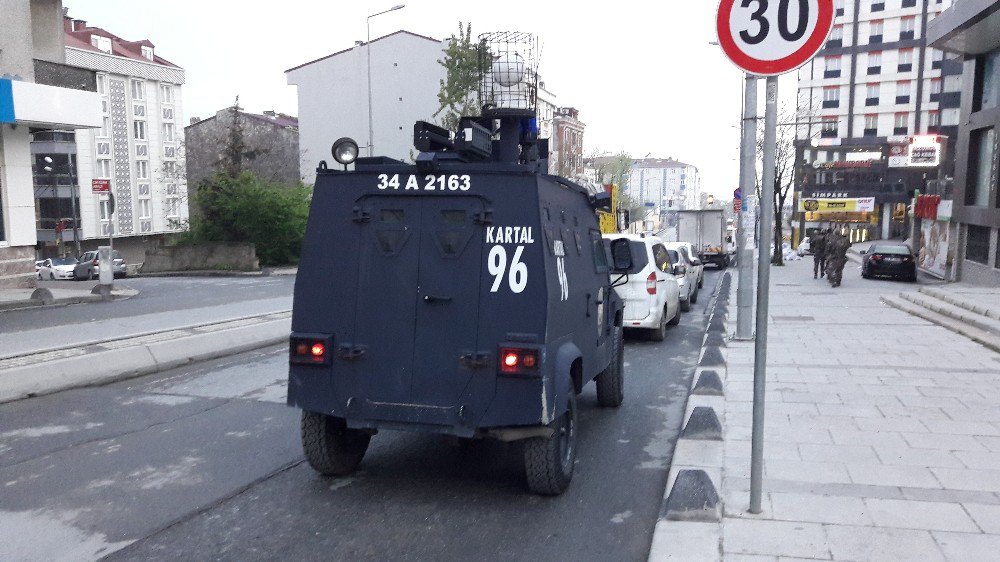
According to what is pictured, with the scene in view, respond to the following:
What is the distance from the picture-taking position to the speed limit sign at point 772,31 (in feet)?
14.4

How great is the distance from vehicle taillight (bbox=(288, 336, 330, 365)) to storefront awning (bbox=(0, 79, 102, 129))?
587 inches

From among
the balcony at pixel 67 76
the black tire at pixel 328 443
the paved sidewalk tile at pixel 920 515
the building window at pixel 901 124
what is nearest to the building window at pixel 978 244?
the paved sidewalk tile at pixel 920 515

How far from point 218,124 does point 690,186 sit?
14309 centimetres

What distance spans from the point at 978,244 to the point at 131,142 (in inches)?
2273

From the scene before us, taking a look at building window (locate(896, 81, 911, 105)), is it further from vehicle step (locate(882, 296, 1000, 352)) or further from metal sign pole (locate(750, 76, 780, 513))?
metal sign pole (locate(750, 76, 780, 513))

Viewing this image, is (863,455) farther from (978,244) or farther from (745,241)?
(978,244)

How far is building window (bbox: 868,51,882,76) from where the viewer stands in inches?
2742

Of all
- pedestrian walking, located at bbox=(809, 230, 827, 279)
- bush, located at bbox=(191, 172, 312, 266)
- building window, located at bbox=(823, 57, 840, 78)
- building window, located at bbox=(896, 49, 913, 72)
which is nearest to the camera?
pedestrian walking, located at bbox=(809, 230, 827, 279)

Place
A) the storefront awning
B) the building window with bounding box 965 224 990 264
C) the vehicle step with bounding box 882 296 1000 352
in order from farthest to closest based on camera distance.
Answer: the building window with bounding box 965 224 990 264 → the storefront awning → the vehicle step with bounding box 882 296 1000 352

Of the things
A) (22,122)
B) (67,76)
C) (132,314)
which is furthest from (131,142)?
(132,314)

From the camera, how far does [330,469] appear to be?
5734 millimetres

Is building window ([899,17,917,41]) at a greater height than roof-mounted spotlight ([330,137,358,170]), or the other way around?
building window ([899,17,917,41])

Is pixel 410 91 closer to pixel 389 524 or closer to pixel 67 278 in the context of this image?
pixel 67 278

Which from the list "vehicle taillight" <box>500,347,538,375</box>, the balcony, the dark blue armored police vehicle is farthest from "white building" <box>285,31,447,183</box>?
"vehicle taillight" <box>500,347,538,375</box>
